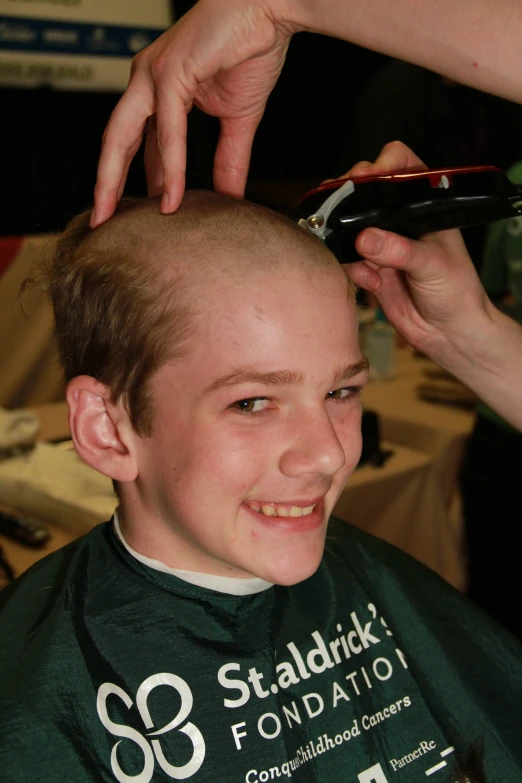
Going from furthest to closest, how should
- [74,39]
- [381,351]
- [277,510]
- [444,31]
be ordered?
[74,39] → [381,351] → [277,510] → [444,31]

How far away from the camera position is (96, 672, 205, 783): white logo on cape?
96 cm

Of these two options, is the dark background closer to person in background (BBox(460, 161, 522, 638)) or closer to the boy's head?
person in background (BBox(460, 161, 522, 638))

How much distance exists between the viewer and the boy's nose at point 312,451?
3.22 ft

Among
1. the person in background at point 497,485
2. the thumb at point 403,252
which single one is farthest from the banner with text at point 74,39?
the thumb at point 403,252

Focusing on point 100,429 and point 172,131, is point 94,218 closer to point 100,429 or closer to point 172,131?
point 172,131

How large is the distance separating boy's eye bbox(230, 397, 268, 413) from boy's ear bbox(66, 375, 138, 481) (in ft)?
0.55

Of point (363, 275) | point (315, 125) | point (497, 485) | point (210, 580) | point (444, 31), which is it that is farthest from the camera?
point (315, 125)

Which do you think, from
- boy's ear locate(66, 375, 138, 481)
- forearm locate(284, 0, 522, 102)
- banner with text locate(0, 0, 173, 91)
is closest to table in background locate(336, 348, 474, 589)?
boy's ear locate(66, 375, 138, 481)

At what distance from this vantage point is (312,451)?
3.24 ft

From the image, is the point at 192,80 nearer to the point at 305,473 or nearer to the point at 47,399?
the point at 305,473

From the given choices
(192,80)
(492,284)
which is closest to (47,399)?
(492,284)

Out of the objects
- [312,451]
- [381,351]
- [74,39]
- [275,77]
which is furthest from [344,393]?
[74,39]

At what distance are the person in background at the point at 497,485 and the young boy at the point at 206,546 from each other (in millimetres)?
1053

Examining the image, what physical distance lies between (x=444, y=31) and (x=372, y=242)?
0.28m
